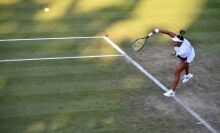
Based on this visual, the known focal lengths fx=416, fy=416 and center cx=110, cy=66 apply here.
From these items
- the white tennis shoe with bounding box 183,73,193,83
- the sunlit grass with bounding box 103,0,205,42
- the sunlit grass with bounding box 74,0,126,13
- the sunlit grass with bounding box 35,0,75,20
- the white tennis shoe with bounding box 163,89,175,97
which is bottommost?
the white tennis shoe with bounding box 163,89,175,97

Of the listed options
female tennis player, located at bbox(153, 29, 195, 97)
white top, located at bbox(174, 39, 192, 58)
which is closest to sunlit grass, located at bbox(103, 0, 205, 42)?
female tennis player, located at bbox(153, 29, 195, 97)

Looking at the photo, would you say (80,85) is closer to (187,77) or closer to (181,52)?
(181,52)

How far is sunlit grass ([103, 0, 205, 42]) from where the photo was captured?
1805 centimetres

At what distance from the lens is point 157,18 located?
19.5 m

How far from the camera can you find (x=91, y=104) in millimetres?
12578

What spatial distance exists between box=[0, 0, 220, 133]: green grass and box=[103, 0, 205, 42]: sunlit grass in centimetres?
32

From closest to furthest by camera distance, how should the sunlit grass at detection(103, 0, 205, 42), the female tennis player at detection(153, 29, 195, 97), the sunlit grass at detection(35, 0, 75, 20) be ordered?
the female tennis player at detection(153, 29, 195, 97) → the sunlit grass at detection(103, 0, 205, 42) → the sunlit grass at detection(35, 0, 75, 20)

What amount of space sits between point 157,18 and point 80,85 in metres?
7.28

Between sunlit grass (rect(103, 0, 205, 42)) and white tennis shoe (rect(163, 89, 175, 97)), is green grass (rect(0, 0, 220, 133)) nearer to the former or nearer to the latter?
white tennis shoe (rect(163, 89, 175, 97))

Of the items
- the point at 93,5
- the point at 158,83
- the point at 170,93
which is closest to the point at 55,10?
the point at 93,5

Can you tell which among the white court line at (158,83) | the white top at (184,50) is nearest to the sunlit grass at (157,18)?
the white court line at (158,83)

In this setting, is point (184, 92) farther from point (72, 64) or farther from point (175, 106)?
point (72, 64)

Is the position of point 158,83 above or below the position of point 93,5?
below

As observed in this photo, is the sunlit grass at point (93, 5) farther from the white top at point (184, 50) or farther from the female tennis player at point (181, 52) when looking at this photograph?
the white top at point (184, 50)
